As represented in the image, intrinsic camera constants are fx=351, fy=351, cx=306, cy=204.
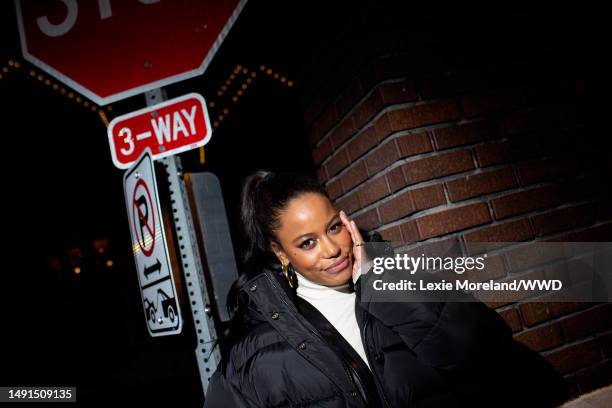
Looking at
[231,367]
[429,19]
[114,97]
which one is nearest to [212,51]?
[114,97]

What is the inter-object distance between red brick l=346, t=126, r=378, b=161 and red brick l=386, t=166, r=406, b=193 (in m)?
0.19

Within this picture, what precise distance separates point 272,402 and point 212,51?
1.64m

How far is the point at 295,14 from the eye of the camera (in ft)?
7.51

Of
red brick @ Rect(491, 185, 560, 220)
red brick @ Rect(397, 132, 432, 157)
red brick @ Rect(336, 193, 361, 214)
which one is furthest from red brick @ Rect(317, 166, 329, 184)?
red brick @ Rect(491, 185, 560, 220)

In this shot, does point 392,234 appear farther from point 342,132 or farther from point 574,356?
point 574,356

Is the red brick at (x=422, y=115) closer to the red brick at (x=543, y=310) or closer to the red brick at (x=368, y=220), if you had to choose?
the red brick at (x=368, y=220)

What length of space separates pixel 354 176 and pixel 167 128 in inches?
40.9

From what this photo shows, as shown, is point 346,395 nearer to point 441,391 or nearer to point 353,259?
point 441,391

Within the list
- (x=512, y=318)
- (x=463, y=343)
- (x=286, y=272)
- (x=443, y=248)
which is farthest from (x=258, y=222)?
(x=512, y=318)

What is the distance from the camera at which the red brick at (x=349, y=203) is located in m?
2.01

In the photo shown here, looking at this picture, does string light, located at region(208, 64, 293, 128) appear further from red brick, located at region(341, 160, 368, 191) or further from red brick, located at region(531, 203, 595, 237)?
red brick, located at region(531, 203, 595, 237)

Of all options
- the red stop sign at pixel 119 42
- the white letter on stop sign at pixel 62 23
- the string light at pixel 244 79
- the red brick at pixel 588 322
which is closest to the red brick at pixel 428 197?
the red brick at pixel 588 322

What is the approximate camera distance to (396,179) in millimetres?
1680

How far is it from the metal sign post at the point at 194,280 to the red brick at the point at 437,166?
43.5 inches
